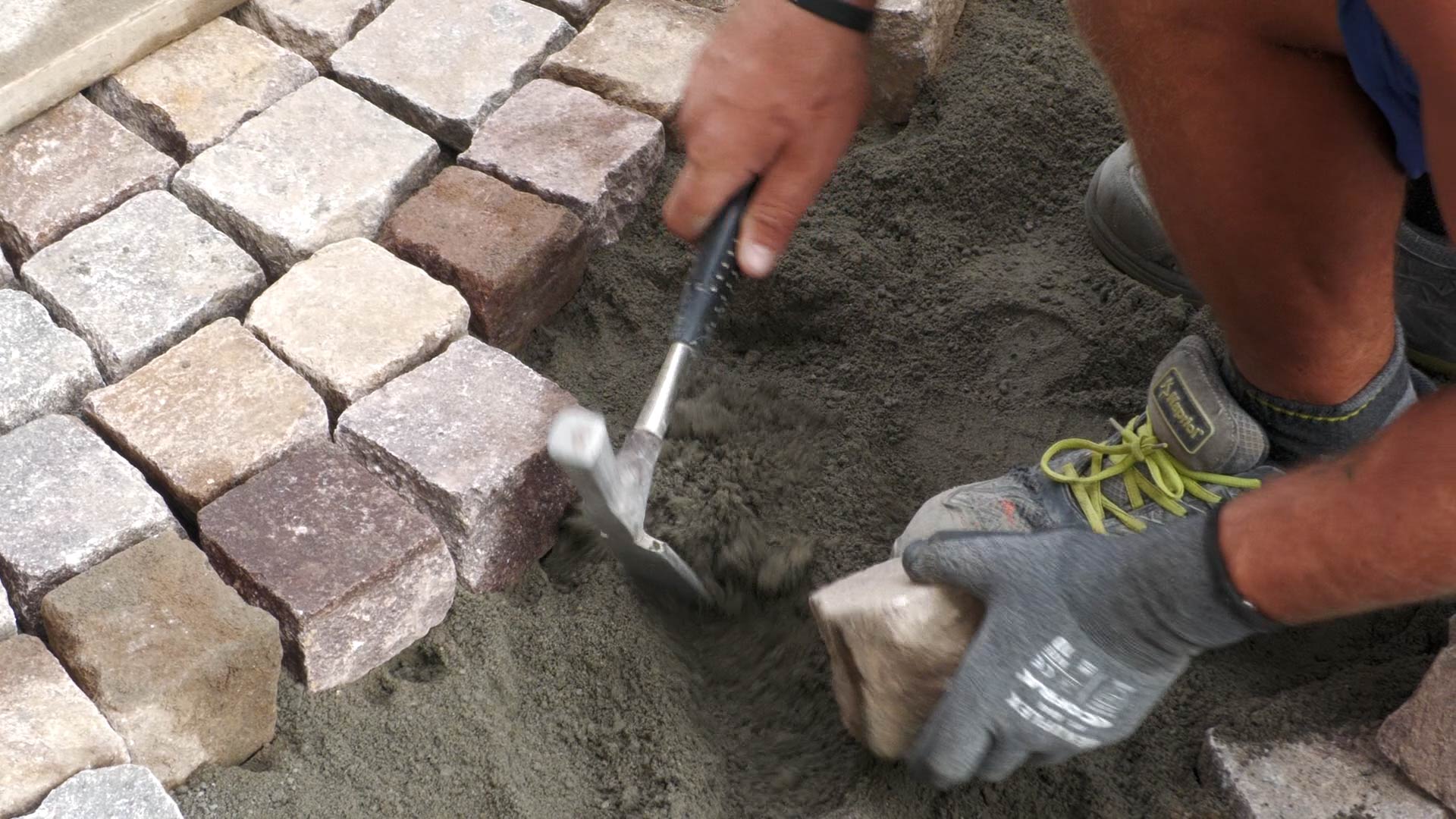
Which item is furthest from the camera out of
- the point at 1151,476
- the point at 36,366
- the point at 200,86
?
the point at 200,86

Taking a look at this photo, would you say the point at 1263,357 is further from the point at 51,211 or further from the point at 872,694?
the point at 51,211

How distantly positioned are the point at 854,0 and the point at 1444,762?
131 cm

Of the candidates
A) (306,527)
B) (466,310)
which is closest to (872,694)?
(306,527)

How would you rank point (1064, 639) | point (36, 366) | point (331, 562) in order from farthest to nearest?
1. point (36, 366)
2. point (331, 562)
3. point (1064, 639)

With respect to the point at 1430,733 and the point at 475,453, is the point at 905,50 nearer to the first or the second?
the point at 475,453

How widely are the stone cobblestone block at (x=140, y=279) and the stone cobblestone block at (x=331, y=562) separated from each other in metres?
0.42

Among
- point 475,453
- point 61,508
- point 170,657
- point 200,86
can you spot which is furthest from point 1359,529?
point 200,86

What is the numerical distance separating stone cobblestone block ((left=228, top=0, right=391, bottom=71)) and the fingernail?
138cm

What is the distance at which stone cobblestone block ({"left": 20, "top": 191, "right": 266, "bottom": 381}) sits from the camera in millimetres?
2230

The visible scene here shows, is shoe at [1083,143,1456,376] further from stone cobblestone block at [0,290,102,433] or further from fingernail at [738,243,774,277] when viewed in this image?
stone cobblestone block at [0,290,102,433]

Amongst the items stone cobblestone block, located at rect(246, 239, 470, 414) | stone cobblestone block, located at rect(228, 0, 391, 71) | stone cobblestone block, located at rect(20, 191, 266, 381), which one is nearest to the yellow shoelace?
stone cobblestone block, located at rect(246, 239, 470, 414)

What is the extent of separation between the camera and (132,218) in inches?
93.5

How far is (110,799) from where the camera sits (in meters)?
1.63

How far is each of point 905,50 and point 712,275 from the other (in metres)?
1.15
